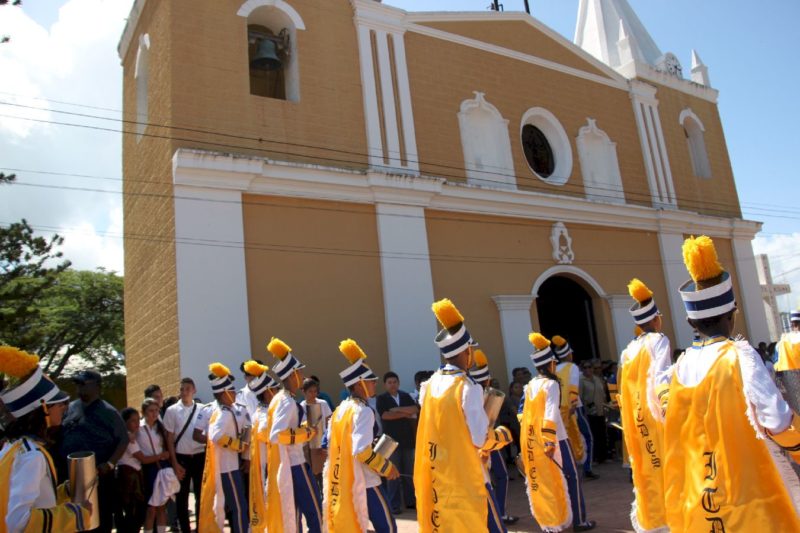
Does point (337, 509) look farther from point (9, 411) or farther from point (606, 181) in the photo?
point (606, 181)

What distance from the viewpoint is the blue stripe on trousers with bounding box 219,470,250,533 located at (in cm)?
713

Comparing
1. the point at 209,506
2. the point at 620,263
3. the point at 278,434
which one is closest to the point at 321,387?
the point at 209,506

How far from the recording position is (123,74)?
52.6ft

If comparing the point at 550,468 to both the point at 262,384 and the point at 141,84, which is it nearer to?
the point at 262,384

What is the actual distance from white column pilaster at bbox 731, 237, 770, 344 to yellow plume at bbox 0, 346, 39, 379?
19.1 meters

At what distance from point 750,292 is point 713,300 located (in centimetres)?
1787

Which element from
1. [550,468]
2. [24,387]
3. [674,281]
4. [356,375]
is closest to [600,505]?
[550,468]

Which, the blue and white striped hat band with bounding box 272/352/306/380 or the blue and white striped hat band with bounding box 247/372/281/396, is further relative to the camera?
the blue and white striped hat band with bounding box 247/372/281/396

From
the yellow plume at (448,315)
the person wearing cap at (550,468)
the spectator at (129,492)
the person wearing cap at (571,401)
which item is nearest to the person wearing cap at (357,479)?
the yellow plume at (448,315)

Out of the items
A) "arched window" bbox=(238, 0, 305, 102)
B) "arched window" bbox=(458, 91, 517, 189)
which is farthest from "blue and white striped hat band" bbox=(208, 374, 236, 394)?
"arched window" bbox=(458, 91, 517, 189)

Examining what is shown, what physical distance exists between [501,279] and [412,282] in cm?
235

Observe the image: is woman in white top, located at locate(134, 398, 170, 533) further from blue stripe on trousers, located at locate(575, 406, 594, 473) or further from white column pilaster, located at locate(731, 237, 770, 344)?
white column pilaster, located at locate(731, 237, 770, 344)

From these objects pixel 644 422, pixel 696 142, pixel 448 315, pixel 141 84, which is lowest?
pixel 644 422

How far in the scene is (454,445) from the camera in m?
4.70
